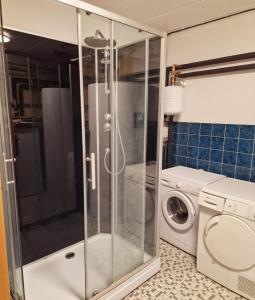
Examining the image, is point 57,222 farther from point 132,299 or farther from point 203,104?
point 203,104

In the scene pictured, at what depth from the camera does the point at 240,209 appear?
1667 mm

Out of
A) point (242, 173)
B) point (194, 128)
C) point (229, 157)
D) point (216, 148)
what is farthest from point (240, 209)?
point (194, 128)

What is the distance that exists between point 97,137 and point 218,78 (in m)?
1.49

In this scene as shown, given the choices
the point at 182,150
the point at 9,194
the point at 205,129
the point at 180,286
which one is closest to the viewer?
the point at 9,194

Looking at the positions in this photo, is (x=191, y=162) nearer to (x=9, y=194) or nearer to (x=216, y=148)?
(x=216, y=148)

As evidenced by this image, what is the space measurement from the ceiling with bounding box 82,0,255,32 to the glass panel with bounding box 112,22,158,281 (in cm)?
49

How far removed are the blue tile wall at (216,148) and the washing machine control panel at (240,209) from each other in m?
0.65

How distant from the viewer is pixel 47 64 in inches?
81.6

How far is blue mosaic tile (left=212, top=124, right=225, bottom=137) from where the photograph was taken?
7.82 feet

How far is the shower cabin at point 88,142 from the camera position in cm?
165

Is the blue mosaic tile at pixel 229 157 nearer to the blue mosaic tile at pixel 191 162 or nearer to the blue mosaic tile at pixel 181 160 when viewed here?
the blue mosaic tile at pixel 191 162

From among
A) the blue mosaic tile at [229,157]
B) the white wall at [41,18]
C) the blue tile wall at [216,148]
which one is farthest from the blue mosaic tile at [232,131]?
the white wall at [41,18]

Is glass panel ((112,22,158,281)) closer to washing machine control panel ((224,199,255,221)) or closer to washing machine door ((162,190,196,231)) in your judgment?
washing machine door ((162,190,196,231))

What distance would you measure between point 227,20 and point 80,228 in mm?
2658
